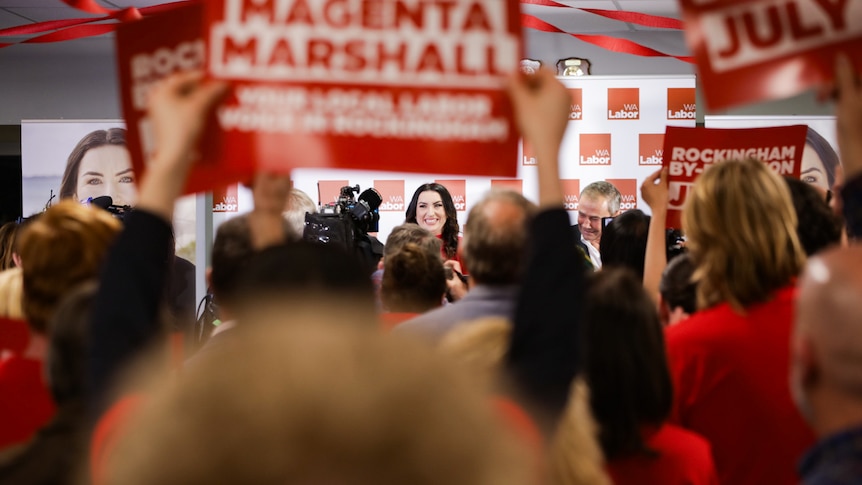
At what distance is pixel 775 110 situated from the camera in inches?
368

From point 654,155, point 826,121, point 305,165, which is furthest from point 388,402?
point 826,121

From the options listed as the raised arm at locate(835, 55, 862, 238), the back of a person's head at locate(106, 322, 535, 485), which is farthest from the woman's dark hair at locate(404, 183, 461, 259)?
the back of a person's head at locate(106, 322, 535, 485)

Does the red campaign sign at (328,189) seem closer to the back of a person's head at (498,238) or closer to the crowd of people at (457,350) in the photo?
the crowd of people at (457,350)

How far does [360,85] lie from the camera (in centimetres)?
165

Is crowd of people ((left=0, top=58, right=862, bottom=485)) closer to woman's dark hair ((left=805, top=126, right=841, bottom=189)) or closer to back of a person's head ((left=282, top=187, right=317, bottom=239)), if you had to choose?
back of a person's head ((left=282, top=187, right=317, bottom=239))

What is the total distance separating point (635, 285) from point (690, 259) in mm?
646

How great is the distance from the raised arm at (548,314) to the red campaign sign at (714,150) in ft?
5.74

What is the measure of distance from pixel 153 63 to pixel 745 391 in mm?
1254

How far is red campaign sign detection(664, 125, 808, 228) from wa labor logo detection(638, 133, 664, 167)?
415cm

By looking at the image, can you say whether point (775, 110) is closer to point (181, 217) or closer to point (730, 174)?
point (181, 217)

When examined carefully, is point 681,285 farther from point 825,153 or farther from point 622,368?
point 825,153

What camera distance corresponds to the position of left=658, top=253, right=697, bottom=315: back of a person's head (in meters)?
2.26

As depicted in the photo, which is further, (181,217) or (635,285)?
(181,217)

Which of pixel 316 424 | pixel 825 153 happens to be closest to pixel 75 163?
pixel 825 153
